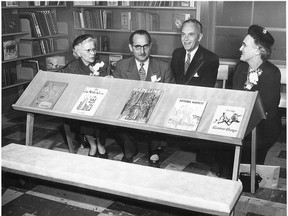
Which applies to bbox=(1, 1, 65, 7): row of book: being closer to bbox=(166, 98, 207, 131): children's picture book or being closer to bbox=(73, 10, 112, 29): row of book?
bbox=(73, 10, 112, 29): row of book

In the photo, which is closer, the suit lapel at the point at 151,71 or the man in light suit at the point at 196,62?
the suit lapel at the point at 151,71

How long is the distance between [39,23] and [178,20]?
2214 mm

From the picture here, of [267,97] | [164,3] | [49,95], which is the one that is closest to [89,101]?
[49,95]

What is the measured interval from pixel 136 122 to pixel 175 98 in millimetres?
350

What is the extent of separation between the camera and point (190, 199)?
7.50 ft

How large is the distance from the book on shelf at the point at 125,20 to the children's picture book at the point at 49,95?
3.24 meters

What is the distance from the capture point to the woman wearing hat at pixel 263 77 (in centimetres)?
342

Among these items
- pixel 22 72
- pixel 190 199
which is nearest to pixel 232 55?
pixel 22 72

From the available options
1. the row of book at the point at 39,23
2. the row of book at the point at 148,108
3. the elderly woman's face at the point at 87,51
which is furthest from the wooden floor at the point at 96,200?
the row of book at the point at 39,23

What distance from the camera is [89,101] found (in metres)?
3.24

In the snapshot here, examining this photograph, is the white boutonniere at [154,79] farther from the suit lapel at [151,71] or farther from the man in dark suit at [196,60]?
the man in dark suit at [196,60]

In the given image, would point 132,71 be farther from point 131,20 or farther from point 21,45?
point 21,45

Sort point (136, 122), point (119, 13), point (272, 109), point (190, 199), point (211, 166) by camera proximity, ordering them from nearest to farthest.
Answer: point (190, 199)
point (136, 122)
point (272, 109)
point (211, 166)
point (119, 13)

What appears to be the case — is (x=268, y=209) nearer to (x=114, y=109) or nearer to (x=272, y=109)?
(x=272, y=109)
